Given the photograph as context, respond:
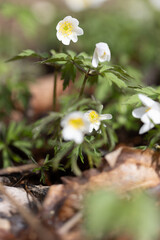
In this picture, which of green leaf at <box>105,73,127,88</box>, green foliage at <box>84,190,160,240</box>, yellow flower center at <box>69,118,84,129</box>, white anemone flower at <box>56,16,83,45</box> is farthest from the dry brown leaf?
green foliage at <box>84,190,160,240</box>

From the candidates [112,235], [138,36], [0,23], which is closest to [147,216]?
[112,235]

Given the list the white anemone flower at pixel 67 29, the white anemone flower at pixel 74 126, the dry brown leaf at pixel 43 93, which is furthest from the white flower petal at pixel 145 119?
the dry brown leaf at pixel 43 93

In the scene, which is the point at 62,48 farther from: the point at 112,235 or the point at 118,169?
the point at 112,235

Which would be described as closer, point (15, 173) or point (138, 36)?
point (15, 173)

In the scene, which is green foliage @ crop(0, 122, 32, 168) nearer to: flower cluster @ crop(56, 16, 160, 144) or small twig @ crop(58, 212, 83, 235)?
flower cluster @ crop(56, 16, 160, 144)

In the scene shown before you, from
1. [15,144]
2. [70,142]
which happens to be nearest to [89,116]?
[70,142]

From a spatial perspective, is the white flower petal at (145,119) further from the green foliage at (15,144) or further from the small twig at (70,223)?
the green foliage at (15,144)
